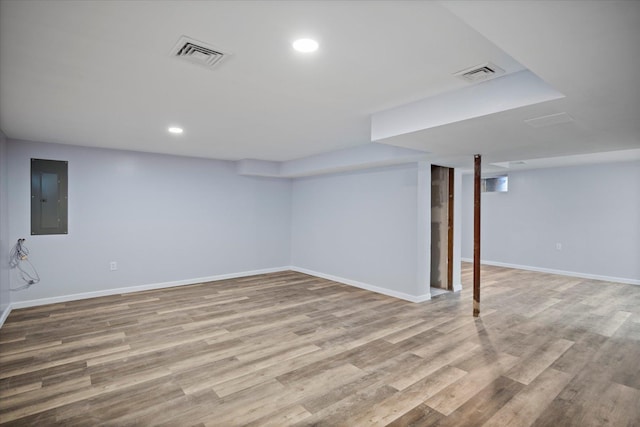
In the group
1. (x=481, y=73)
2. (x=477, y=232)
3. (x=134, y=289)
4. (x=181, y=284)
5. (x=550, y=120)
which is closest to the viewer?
(x=481, y=73)

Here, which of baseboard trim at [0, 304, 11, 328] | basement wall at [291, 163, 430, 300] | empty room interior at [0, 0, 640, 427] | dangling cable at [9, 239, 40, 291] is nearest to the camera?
empty room interior at [0, 0, 640, 427]

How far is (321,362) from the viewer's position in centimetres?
295

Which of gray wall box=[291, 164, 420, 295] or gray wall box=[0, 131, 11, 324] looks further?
gray wall box=[291, 164, 420, 295]

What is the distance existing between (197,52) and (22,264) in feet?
14.9

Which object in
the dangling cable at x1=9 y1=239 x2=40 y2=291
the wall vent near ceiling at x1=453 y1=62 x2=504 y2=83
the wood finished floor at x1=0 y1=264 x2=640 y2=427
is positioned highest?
the wall vent near ceiling at x1=453 y1=62 x2=504 y2=83

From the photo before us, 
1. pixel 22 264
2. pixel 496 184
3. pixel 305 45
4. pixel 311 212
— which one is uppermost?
pixel 305 45

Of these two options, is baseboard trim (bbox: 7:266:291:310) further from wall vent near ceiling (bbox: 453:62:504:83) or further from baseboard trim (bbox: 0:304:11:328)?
wall vent near ceiling (bbox: 453:62:504:83)

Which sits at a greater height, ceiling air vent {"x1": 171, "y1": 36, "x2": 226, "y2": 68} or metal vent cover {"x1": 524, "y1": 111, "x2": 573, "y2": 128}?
ceiling air vent {"x1": 171, "y1": 36, "x2": 226, "y2": 68}

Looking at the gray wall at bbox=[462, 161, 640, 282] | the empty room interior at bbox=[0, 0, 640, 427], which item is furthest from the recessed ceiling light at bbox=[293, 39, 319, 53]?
the gray wall at bbox=[462, 161, 640, 282]

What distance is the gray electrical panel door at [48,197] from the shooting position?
4645 millimetres

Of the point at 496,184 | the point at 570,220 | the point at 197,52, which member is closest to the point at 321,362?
the point at 197,52

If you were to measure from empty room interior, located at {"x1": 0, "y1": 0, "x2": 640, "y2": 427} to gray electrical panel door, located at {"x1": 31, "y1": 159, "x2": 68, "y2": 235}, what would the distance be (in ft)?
0.09

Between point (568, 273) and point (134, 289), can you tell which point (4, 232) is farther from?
point (568, 273)

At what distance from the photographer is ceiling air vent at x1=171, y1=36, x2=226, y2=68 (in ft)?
6.33
